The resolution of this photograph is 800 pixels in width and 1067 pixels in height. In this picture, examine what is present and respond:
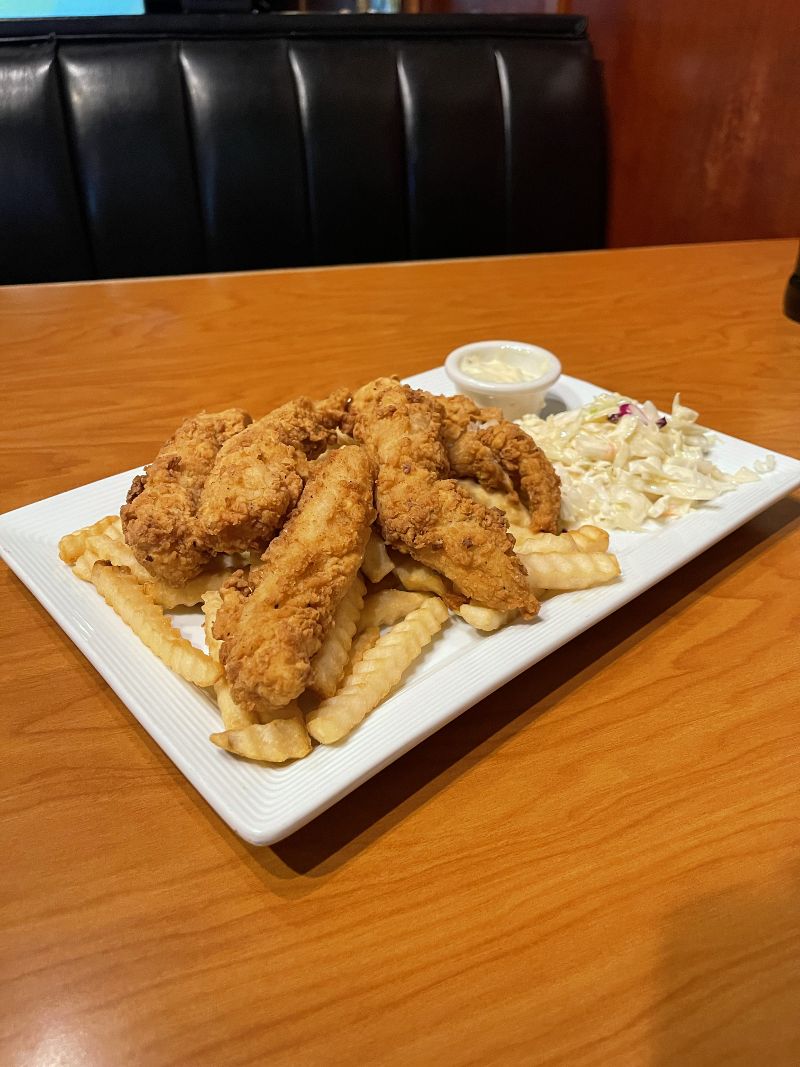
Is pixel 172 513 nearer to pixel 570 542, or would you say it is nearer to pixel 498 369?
pixel 570 542

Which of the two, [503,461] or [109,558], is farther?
[503,461]

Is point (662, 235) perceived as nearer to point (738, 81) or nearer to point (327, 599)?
point (738, 81)

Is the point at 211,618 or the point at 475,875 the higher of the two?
the point at 211,618

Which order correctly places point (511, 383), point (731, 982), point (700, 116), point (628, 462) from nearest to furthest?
point (731, 982) < point (628, 462) < point (511, 383) < point (700, 116)

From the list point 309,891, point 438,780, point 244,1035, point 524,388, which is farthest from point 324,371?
point 244,1035

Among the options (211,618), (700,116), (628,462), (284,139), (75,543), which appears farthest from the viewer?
(700,116)

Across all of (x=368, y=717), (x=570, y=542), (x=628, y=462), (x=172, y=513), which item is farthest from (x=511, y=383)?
(x=368, y=717)
